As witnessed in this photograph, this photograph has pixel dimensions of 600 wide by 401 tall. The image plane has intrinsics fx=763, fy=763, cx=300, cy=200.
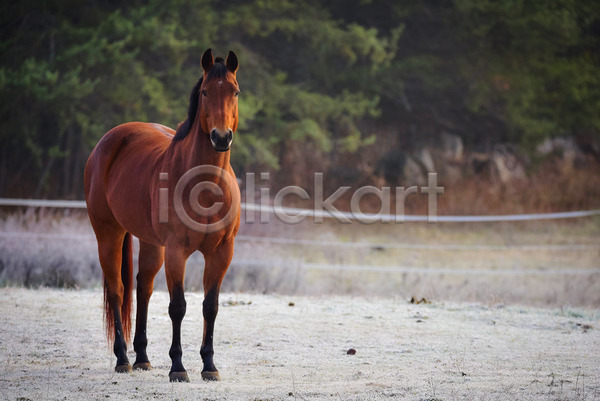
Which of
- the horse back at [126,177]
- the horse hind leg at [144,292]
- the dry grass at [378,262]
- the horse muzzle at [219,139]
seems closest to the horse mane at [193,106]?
the horse back at [126,177]

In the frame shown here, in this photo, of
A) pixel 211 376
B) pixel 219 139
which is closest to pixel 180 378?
pixel 211 376

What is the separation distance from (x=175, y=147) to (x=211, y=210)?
0.59 m

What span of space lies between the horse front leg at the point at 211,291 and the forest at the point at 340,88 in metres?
12.6

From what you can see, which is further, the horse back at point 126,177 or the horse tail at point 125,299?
the horse tail at point 125,299

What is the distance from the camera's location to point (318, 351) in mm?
5844

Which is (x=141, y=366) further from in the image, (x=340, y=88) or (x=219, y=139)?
(x=340, y=88)

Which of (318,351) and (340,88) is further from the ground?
(340,88)

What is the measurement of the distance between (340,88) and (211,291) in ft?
59.9

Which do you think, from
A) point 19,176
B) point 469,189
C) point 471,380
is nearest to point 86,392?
point 471,380

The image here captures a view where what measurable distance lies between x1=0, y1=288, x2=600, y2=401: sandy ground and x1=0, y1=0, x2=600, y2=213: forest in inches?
408

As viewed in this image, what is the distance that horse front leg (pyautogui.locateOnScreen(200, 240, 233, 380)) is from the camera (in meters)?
4.82

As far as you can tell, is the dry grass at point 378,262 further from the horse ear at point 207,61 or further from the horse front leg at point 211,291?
the horse ear at point 207,61

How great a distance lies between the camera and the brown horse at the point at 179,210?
4652 millimetres

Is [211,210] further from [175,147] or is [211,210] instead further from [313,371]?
[313,371]
